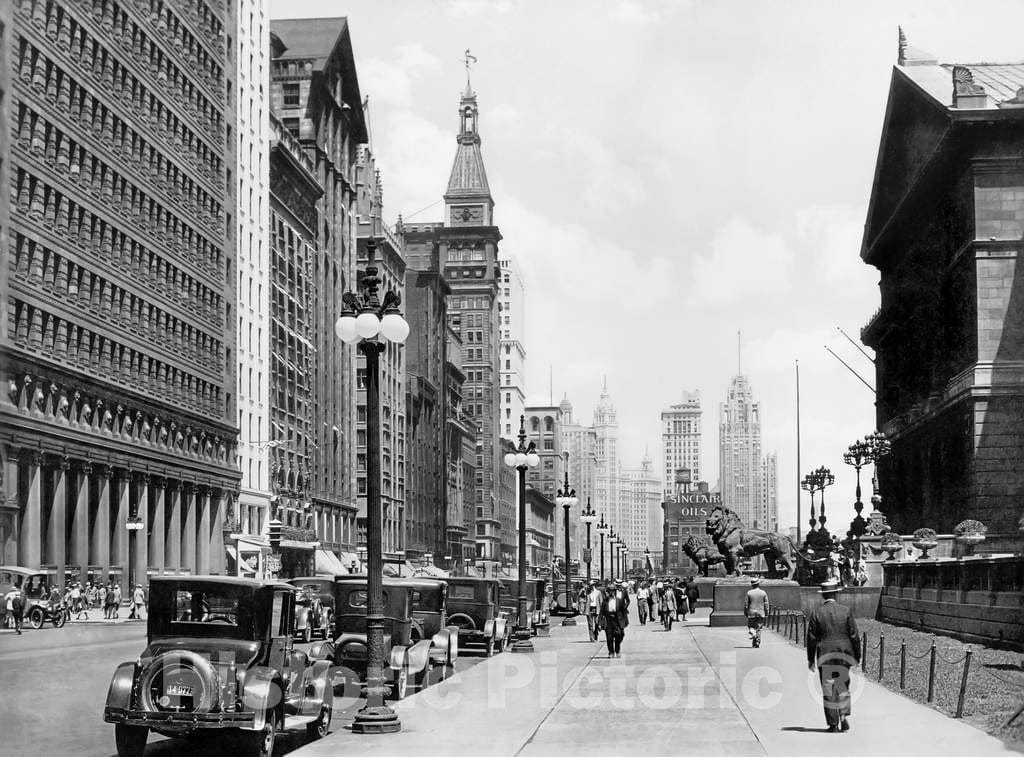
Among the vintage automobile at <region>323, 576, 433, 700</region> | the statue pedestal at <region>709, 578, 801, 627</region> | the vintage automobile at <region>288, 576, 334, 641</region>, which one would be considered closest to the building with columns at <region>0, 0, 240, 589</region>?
the vintage automobile at <region>288, 576, 334, 641</region>

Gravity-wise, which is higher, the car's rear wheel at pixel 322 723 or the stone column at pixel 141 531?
the stone column at pixel 141 531

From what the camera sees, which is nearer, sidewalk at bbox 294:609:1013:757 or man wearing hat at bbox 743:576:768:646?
sidewalk at bbox 294:609:1013:757

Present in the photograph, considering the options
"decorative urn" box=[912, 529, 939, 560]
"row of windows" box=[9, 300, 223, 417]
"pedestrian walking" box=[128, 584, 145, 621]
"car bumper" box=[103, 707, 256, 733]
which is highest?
"row of windows" box=[9, 300, 223, 417]

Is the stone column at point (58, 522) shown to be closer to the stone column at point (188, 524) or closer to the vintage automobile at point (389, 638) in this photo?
the stone column at point (188, 524)

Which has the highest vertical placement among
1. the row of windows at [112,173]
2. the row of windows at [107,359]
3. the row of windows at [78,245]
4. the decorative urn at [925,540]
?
the row of windows at [112,173]

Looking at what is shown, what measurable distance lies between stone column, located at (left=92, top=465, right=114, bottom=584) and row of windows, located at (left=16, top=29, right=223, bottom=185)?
57.0 feet

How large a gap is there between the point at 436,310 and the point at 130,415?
360 ft

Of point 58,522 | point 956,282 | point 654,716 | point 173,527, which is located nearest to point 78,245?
point 58,522

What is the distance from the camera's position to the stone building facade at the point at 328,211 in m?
125

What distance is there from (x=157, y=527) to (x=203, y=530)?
8.54 m

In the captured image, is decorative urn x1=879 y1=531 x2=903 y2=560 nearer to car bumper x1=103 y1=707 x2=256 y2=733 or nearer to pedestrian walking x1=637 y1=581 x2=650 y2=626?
pedestrian walking x1=637 y1=581 x2=650 y2=626

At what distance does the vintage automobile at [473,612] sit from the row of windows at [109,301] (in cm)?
3116

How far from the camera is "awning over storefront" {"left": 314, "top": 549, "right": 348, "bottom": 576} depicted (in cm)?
11175

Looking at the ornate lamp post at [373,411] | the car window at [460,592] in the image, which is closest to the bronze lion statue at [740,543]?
the car window at [460,592]
